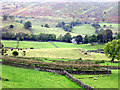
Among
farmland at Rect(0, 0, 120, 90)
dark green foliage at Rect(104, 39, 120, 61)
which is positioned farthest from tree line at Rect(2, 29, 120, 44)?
dark green foliage at Rect(104, 39, 120, 61)

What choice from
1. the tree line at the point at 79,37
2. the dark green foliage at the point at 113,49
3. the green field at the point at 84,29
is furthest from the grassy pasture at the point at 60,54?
the green field at the point at 84,29

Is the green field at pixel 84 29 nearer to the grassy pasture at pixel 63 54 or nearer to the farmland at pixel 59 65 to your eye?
the farmland at pixel 59 65

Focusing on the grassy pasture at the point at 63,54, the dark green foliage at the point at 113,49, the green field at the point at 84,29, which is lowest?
the grassy pasture at the point at 63,54

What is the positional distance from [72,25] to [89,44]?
83779 millimetres

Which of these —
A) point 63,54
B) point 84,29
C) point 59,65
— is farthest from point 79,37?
point 59,65

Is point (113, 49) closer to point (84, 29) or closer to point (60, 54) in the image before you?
point (60, 54)

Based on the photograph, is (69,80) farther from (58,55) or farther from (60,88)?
(58,55)

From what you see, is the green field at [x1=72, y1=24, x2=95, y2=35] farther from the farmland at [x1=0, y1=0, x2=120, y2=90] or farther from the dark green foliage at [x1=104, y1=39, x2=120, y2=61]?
the dark green foliage at [x1=104, y1=39, x2=120, y2=61]

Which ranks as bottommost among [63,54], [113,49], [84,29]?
[63,54]

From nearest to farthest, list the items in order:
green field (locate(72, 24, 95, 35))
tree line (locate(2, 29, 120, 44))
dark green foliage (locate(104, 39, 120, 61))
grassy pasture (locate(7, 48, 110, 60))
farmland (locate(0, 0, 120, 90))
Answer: farmland (locate(0, 0, 120, 90)), dark green foliage (locate(104, 39, 120, 61)), grassy pasture (locate(7, 48, 110, 60)), tree line (locate(2, 29, 120, 44)), green field (locate(72, 24, 95, 35))

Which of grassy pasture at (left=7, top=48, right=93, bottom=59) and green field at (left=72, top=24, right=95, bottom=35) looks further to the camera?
green field at (left=72, top=24, right=95, bottom=35)

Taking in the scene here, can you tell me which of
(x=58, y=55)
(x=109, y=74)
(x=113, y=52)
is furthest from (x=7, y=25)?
(x=109, y=74)

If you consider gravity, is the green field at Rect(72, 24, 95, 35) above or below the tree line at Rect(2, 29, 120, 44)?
above

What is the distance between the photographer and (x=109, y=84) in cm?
3550
